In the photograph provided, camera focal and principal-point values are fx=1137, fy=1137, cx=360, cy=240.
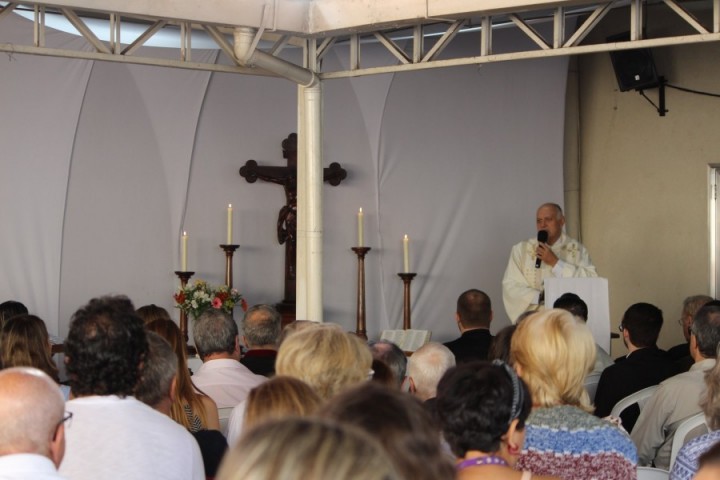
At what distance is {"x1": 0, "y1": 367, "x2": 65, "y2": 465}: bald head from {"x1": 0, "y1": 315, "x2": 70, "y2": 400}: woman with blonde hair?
201cm

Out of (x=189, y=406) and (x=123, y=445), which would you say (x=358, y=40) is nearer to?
(x=189, y=406)

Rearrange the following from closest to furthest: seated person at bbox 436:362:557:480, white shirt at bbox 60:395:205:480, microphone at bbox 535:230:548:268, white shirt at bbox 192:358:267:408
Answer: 1. seated person at bbox 436:362:557:480
2. white shirt at bbox 60:395:205:480
3. white shirt at bbox 192:358:267:408
4. microphone at bbox 535:230:548:268

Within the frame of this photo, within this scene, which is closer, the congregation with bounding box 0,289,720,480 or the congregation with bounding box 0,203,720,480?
the congregation with bounding box 0,203,720,480

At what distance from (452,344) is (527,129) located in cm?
449

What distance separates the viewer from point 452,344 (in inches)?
247

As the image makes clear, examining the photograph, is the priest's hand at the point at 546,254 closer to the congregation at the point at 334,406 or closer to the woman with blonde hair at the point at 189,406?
the congregation at the point at 334,406

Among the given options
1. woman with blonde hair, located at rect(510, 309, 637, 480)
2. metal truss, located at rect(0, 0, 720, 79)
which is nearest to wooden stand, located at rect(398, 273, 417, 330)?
metal truss, located at rect(0, 0, 720, 79)

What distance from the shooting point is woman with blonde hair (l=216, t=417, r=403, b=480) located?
4.50 ft

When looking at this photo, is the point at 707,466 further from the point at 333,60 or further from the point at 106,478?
the point at 333,60

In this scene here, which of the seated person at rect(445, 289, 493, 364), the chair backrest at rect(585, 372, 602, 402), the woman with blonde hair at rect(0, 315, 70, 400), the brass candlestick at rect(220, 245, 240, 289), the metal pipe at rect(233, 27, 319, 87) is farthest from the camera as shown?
the brass candlestick at rect(220, 245, 240, 289)

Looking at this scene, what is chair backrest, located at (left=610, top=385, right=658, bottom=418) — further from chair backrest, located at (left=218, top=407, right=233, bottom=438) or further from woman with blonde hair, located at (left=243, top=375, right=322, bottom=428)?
woman with blonde hair, located at (left=243, top=375, right=322, bottom=428)

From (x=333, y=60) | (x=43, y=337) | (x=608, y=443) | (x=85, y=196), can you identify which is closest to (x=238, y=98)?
(x=333, y=60)

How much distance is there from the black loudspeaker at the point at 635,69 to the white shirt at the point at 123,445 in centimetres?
722

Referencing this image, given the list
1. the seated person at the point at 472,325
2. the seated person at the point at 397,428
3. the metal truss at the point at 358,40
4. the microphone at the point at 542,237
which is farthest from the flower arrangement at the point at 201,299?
the seated person at the point at 397,428
